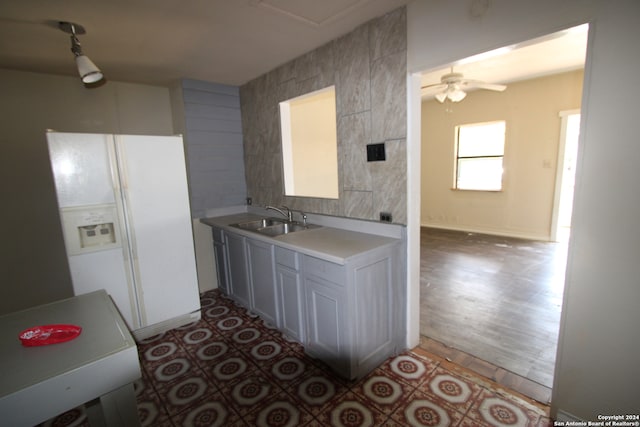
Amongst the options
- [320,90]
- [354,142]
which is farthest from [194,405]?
[320,90]

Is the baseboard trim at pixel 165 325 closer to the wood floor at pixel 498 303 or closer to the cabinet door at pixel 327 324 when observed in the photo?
the cabinet door at pixel 327 324

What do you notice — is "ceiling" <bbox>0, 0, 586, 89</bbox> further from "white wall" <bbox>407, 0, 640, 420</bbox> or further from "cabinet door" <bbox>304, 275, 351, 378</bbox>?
"cabinet door" <bbox>304, 275, 351, 378</bbox>

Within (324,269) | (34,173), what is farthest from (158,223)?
(324,269)

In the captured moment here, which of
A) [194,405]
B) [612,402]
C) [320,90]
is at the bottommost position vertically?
[194,405]

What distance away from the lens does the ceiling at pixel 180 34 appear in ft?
6.15

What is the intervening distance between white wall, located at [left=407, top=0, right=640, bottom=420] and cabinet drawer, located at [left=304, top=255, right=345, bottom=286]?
47.7 inches

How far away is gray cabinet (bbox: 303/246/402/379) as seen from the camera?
6.26 ft

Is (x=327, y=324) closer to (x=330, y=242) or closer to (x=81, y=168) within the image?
(x=330, y=242)

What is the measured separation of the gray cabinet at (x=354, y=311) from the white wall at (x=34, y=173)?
9.33 ft

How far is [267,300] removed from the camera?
2.66 meters

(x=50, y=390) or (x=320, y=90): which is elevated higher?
(x=320, y=90)

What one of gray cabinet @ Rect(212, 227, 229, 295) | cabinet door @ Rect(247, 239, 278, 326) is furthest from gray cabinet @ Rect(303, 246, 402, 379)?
gray cabinet @ Rect(212, 227, 229, 295)

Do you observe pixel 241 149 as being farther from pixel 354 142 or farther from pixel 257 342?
pixel 257 342

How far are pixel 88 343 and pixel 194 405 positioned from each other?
3.53 feet
